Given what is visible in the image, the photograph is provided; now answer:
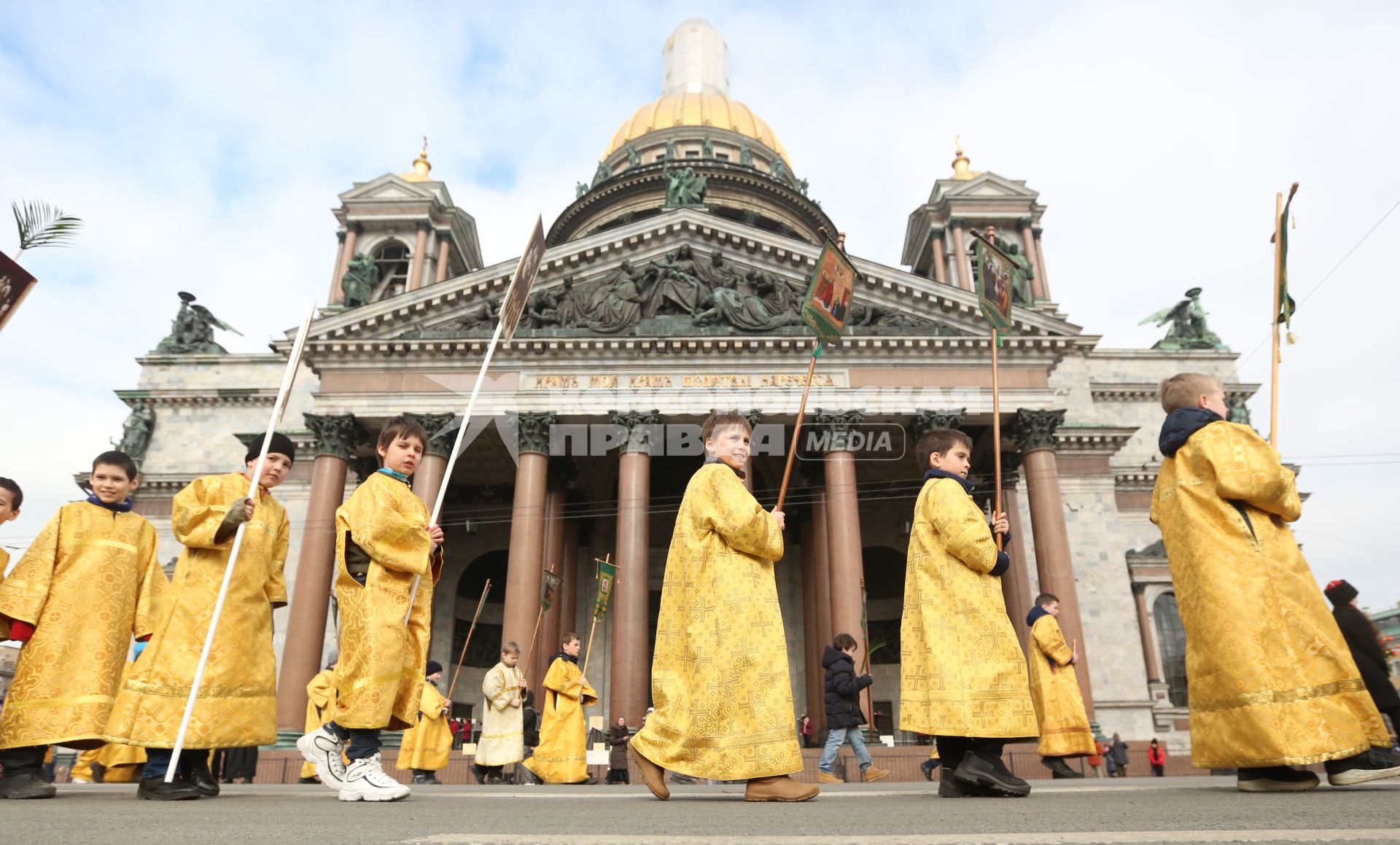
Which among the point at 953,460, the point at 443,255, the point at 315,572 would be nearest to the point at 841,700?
the point at 953,460

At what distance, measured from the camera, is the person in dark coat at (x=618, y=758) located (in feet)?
50.5

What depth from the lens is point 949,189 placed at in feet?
109

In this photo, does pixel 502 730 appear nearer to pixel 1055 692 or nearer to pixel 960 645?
pixel 1055 692

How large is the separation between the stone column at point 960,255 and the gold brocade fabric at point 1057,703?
21666 millimetres

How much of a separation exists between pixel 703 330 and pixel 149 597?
16.7 meters

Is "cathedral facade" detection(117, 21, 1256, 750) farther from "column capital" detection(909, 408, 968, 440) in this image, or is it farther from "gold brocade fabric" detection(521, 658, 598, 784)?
"gold brocade fabric" detection(521, 658, 598, 784)

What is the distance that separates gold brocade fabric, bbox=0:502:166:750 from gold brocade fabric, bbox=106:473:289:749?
0.42 meters

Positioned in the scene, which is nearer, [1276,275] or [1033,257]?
[1276,275]

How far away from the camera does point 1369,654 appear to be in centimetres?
731

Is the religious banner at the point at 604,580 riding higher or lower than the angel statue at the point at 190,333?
lower

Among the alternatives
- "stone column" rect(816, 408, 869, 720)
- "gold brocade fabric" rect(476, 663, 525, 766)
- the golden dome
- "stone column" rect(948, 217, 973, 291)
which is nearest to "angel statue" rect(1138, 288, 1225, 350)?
"stone column" rect(948, 217, 973, 291)

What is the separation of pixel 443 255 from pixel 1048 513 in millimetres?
23785

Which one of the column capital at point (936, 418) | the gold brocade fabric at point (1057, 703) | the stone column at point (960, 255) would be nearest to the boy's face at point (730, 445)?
the gold brocade fabric at point (1057, 703)

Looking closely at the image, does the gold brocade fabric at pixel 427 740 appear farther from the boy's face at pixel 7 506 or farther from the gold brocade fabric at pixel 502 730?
the boy's face at pixel 7 506
